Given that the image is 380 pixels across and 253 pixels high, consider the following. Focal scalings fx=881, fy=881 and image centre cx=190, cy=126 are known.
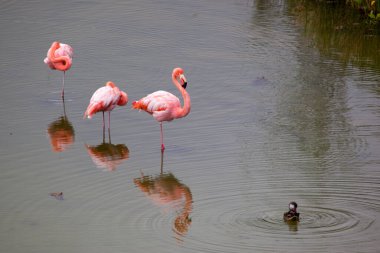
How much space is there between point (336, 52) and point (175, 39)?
283 centimetres

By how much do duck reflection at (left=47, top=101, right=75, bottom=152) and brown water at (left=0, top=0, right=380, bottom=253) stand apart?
2 cm

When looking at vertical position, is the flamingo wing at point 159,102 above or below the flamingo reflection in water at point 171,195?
above

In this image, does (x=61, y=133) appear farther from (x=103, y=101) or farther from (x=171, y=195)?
(x=171, y=195)

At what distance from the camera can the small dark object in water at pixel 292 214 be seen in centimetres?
826

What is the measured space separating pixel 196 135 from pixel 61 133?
173 centimetres

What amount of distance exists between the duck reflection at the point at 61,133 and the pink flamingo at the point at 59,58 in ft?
3.83

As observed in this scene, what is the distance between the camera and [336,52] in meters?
14.9

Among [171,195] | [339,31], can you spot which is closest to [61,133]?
[171,195]

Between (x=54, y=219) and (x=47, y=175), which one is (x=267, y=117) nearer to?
(x=47, y=175)

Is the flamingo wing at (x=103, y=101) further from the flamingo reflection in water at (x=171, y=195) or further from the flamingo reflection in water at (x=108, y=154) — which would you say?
the flamingo reflection in water at (x=171, y=195)

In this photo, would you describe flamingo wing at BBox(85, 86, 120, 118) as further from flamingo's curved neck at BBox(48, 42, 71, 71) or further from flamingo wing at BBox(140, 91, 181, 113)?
flamingo's curved neck at BBox(48, 42, 71, 71)

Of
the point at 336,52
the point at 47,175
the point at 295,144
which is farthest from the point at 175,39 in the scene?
the point at 47,175

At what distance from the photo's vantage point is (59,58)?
42.4ft

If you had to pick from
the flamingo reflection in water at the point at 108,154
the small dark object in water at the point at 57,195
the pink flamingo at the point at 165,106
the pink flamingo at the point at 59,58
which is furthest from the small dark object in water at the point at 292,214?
the pink flamingo at the point at 59,58
